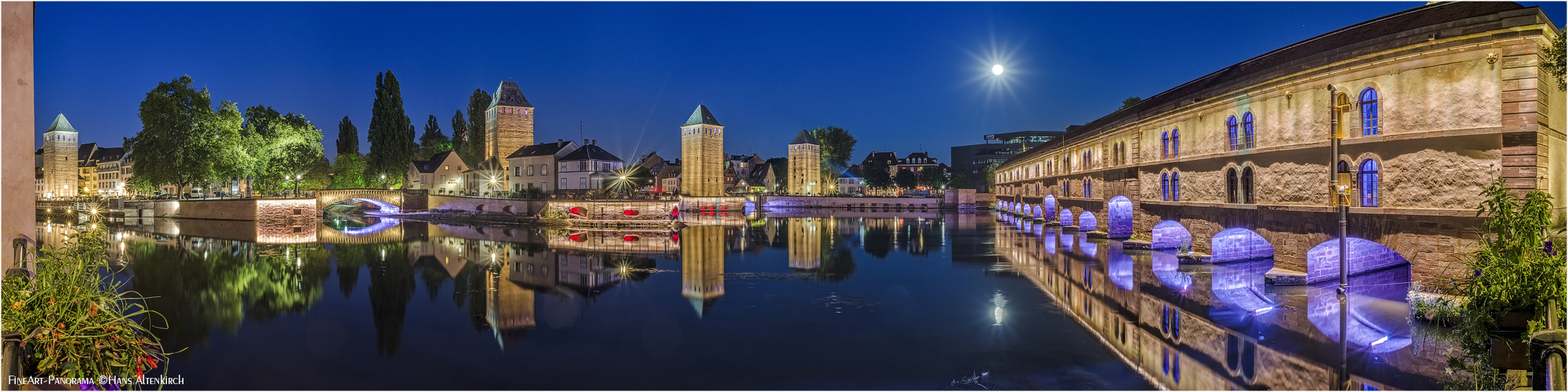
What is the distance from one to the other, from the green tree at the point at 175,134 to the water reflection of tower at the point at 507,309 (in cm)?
3290

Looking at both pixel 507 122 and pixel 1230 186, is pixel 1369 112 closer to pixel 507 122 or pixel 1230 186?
pixel 1230 186

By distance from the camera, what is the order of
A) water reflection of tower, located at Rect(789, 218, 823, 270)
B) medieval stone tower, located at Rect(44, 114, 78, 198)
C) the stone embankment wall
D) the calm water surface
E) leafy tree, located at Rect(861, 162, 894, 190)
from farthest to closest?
1. leafy tree, located at Rect(861, 162, 894, 190)
2. the stone embankment wall
3. medieval stone tower, located at Rect(44, 114, 78, 198)
4. water reflection of tower, located at Rect(789, 218, 823, 270)
5. the calm water surface

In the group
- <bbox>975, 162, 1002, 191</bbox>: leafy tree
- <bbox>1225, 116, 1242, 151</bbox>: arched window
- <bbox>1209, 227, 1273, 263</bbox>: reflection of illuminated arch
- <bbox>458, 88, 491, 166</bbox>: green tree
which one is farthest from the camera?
<bbox>975, 162, 1002, 191</bbox>: leafy tree

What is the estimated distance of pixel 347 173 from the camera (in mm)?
65562

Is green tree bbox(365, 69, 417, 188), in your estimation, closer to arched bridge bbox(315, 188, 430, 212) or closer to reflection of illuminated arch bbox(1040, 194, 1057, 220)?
arched bridge bbox(315, 188, 430, 212)

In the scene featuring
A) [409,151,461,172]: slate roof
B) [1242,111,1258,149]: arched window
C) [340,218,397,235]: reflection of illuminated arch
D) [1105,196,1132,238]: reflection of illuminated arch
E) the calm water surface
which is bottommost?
the calm water surface

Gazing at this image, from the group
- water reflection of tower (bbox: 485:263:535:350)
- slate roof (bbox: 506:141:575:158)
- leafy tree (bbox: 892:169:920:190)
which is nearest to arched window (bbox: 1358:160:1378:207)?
water reflection of tower (bbox: 485:263:535:350)

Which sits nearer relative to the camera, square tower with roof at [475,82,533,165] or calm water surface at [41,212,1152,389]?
calm water surface at [41,212,1152,389]

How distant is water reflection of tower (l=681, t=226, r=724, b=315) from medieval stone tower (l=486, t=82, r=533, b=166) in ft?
124

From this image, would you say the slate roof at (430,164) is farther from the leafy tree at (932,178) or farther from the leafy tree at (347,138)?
the leafy tree at (932,178)

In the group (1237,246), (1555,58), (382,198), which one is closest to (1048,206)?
(1237,246)

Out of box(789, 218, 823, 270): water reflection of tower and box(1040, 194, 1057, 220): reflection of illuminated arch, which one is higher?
box(1040, 194, 1057, 220): reflection of illuminated arch

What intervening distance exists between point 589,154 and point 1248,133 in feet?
181

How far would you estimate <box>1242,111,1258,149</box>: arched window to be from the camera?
17.0m
